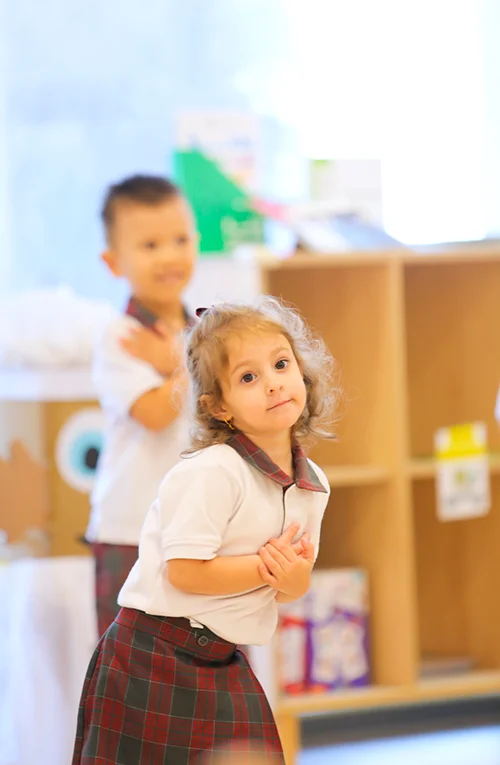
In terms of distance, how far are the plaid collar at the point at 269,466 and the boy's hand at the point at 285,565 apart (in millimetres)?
52

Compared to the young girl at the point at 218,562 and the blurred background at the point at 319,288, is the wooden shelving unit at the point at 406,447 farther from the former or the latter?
the young girl at the point at 218,562

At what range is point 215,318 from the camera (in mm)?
1125

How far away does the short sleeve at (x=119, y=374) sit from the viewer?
1570 millimetres

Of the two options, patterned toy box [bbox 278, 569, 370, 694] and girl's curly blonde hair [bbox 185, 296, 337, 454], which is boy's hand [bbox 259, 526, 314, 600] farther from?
patterned toy box [bbox 278, 569, 370, 694]

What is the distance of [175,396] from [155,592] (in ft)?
1.14

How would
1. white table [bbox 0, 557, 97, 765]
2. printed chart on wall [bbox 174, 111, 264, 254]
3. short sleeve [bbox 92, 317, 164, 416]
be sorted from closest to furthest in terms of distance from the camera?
short sleeve [bbox 92, 317, 164, 416]
white table [bbox 0, 557, 97, 765]
printed chart on wall [bbox 174, 111, 264, 254]

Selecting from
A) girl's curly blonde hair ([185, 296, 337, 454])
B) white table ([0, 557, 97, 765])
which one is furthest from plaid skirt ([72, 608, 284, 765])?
white table ([0, 557, 97, 765])

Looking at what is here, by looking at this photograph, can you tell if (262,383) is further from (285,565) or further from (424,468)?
(424,468)

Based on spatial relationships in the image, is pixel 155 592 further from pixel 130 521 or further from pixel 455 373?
pixel 455 373

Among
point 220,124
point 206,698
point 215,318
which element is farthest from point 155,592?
point 220,124

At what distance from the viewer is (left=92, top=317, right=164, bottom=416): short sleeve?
5.15 ft

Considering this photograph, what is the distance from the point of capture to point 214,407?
114cm

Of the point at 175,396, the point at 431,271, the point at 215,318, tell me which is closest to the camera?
the point at 215,318

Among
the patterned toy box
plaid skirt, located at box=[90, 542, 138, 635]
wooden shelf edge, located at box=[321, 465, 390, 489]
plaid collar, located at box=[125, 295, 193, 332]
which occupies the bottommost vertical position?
the patterned toy box
